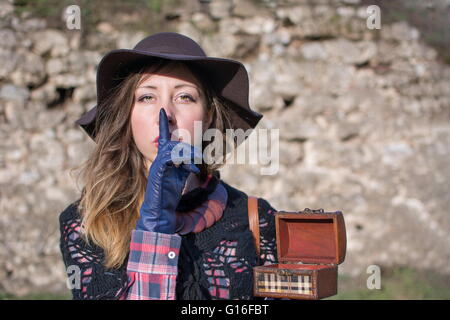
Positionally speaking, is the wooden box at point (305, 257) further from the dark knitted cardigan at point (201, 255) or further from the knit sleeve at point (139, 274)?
the knit sleeve at point (139, 274)

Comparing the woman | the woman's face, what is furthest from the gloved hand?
the woman's face

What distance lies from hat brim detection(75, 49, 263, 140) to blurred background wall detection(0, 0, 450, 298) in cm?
289

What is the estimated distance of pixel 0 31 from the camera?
5.10 m

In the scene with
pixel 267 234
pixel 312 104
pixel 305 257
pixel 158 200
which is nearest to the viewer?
pixel 158 200

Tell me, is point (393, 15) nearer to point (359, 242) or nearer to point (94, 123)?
point (359, 242)

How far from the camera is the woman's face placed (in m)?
2.06

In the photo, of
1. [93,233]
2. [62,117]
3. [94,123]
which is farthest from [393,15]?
[93,233]

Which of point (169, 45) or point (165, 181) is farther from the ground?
point (169, 45)

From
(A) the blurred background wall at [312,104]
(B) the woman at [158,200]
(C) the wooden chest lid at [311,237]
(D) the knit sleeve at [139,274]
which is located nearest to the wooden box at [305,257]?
(C) the wooden chest lid at [311,237]

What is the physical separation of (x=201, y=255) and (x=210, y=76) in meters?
0.68

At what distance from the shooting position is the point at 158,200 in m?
1.83

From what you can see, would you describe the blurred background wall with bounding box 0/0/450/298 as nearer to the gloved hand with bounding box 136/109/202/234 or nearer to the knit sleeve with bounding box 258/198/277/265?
the knit sleeve with bounding box 258/198/277/265

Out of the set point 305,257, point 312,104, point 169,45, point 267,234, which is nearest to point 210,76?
point 169,45

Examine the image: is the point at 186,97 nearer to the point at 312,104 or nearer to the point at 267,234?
the point at 267,234
